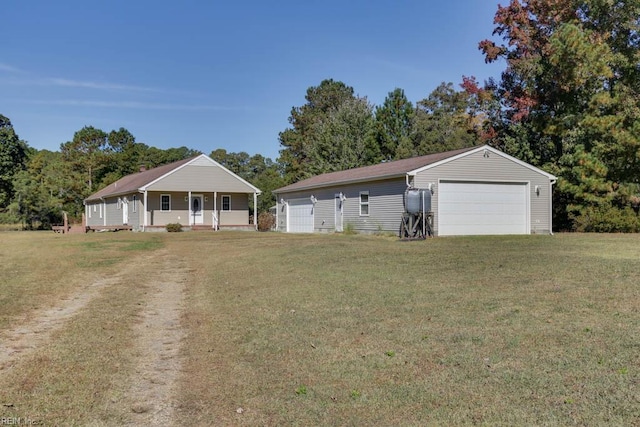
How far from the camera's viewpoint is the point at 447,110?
5594cm

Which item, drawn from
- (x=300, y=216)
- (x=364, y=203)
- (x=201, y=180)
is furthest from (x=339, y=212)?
(x=201, y=180)

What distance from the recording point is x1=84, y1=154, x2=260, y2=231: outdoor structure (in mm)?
31062

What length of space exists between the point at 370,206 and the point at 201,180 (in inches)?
536

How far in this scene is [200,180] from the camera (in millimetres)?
32281

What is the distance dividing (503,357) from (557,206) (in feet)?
74.8

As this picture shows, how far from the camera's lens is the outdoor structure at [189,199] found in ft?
102

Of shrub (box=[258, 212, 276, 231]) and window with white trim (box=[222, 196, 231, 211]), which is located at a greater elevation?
window with white trim (box=[222, 196, 231, 211])

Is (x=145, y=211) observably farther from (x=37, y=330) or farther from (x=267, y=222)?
(x=37, y=330)

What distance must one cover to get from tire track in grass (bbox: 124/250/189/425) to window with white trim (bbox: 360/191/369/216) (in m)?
14.0

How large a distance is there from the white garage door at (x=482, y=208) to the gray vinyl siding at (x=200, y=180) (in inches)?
636

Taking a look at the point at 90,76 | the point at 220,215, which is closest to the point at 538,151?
the point at 220,215

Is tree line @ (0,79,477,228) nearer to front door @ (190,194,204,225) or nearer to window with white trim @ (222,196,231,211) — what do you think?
window with white trim @ (222,196,231,211)

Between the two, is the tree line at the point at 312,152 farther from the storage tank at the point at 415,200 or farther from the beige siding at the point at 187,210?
the storage tank at the point at 415,200

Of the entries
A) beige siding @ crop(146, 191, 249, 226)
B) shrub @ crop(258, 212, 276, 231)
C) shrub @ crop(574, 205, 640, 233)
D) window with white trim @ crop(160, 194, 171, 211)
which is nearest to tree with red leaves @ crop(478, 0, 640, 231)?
shrub @ crop(574, 205, 640, 233)
